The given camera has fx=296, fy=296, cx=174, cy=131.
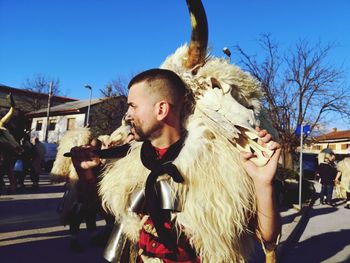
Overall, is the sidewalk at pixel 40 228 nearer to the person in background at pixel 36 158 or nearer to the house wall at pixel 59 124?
the person in background at pixel 36 158

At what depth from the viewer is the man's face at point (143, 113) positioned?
1.49m

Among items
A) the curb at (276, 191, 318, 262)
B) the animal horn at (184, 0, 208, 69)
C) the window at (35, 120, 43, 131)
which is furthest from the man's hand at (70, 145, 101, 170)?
the window at (35, 120, 43, 131)

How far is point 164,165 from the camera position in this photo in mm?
1403

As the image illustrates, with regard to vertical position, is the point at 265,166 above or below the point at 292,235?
above

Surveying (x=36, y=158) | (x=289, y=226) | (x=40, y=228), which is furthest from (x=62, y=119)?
(x=289, y=226)

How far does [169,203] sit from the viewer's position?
1.37 meters

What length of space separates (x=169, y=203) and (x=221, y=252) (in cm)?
31

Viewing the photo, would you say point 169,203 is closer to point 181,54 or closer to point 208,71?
point 208,71

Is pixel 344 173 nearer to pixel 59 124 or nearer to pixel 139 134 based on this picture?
pixel 139 134

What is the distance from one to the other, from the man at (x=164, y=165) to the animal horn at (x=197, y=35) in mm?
158

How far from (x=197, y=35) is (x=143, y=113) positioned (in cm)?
47

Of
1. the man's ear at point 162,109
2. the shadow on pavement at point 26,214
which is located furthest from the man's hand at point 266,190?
the shadow on pavement at point 26,214

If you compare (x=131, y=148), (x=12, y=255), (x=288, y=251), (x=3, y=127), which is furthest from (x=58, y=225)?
(x=131, y=148)

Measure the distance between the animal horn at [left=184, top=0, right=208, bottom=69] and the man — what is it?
6.2 inches
